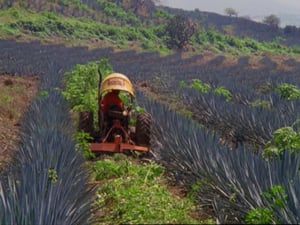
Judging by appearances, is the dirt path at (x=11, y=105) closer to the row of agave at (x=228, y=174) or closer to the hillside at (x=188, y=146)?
the hillside at (x=188, y=146)

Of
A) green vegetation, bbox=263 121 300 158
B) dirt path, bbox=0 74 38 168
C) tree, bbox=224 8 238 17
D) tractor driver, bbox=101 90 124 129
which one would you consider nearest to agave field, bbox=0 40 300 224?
green vegetation, bbox=263 121 300 158

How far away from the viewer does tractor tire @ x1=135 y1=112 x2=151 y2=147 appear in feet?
28.2

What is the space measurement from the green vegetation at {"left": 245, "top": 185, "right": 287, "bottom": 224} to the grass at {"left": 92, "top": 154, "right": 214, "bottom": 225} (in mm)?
548

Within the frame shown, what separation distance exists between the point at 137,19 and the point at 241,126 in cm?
4629

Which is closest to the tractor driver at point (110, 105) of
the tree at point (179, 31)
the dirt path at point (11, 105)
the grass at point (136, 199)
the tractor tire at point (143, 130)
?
the tractor tire at point (143, 130)

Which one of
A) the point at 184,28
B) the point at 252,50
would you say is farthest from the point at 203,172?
the point at 252,50

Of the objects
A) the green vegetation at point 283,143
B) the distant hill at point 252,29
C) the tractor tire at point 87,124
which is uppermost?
the green vegetation at point 283,143

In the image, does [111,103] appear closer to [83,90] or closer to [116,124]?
[116,124]

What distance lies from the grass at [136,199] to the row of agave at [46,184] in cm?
25

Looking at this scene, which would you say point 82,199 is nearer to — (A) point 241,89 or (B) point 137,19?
(A) point 241,89

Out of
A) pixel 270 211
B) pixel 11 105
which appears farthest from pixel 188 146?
pixel 11 105

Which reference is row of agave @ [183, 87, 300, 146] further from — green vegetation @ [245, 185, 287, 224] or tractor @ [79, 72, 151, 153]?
green vegetation @ [245, 185, 287, 224]

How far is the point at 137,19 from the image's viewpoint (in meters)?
56.2

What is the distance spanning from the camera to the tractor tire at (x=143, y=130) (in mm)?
8602
